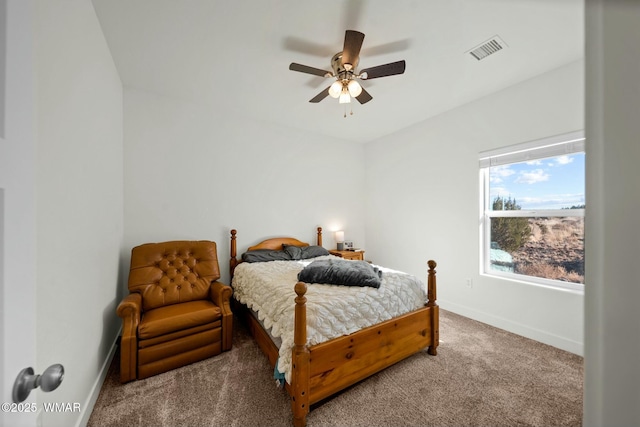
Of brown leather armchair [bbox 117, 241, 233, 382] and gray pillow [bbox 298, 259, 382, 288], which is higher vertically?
gray pillow [bbox 298, 259, 382, 288]

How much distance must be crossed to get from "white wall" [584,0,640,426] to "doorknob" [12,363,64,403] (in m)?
1.02

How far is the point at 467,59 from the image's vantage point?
7.09 feet

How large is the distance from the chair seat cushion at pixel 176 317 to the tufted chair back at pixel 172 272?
0.11 meters

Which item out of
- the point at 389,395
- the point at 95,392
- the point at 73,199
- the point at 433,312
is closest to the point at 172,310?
the point at 95,392

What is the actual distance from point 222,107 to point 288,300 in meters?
2.69

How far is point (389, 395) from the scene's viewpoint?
1.68m

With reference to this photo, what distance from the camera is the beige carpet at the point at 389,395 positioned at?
1.49 m

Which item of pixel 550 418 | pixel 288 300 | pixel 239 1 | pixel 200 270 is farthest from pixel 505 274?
pixel 239 1

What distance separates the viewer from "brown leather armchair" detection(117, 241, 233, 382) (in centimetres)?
182

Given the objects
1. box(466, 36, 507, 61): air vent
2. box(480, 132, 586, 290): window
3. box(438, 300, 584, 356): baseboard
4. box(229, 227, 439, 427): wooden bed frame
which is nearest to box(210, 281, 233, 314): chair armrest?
box(229, 227, 439, 427): wooden bed frame

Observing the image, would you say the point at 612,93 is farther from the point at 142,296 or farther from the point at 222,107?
the point at 222,107

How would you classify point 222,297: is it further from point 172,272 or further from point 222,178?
point 222,178

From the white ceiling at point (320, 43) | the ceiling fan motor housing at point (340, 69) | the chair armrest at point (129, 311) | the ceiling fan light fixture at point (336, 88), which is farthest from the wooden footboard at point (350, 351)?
the white ceiling at point (320, 43)

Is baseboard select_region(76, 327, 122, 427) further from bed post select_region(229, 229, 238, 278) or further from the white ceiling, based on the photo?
the white ceiling
